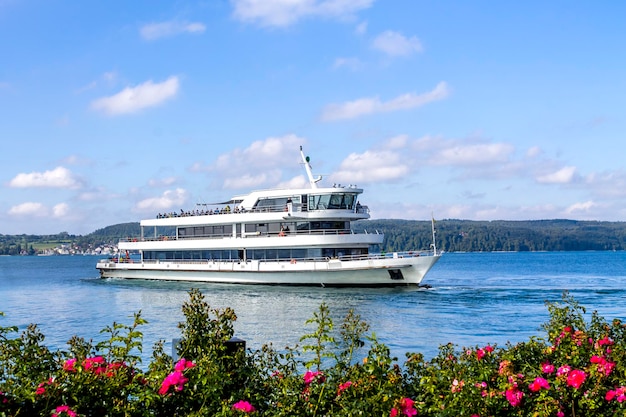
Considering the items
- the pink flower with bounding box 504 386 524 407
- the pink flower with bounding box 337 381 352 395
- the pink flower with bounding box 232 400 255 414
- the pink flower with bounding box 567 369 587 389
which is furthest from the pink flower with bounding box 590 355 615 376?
the pink flower with bounding box 232 400 255 414

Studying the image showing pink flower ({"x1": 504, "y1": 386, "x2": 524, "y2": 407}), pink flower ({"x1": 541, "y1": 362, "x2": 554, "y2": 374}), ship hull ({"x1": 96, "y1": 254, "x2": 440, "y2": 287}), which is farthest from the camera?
ship hull ({"x1": 96, "y1": 254, "x2": 440, "y2": 287})

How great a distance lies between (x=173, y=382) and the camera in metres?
6.70

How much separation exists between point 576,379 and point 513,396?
2.66 ft

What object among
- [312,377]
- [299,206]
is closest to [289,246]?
[299,206]

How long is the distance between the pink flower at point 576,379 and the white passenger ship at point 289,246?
113 feet

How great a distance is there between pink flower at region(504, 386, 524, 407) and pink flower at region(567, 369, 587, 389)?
643mm

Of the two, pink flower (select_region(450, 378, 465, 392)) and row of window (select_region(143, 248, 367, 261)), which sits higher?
row of window (select_region(143, 248, 367, 261))

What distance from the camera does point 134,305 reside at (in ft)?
126

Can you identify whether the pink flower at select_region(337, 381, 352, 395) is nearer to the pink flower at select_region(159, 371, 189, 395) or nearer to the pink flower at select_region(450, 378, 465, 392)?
the pink flower at select_region(450, 378, 465, 392)

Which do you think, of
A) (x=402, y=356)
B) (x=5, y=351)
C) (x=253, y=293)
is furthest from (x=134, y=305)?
(x=5, y=351)

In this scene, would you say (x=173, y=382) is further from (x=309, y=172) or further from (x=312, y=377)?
(x=309, y=172)

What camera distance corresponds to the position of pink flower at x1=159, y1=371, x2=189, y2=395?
6.67m

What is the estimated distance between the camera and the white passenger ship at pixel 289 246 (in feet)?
Answer: 140

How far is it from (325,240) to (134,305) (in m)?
12.7
